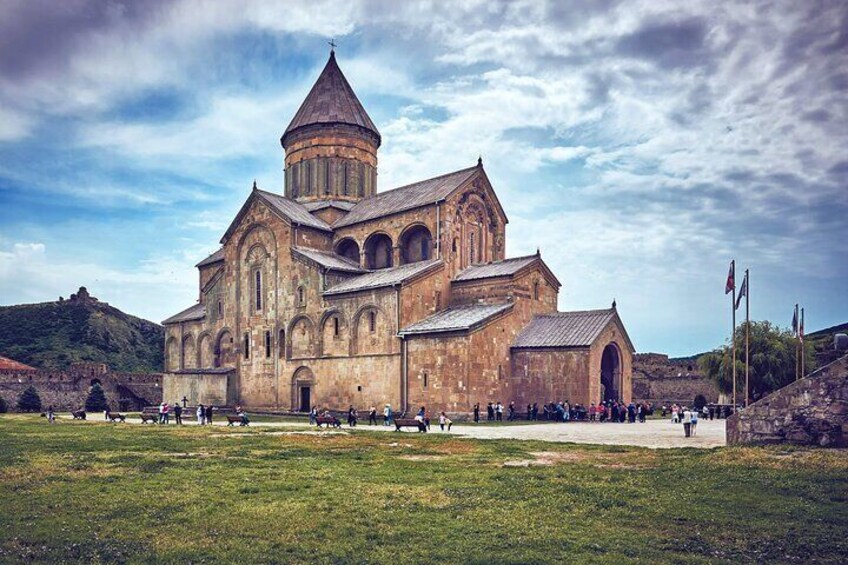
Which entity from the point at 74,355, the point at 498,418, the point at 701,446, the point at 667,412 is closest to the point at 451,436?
the point at 701,446

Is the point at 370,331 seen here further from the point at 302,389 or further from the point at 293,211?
the point at 293,211

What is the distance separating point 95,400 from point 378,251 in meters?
20.4

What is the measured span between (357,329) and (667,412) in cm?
2005

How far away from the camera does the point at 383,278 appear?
36.6 metres

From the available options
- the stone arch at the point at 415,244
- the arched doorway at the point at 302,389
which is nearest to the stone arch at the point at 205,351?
the arched doorway at the point at 302,389

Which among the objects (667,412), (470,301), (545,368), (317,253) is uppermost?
(317,253)

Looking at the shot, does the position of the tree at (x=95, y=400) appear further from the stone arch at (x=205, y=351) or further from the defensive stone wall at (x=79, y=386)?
the stone arch at (x=205, y=351)

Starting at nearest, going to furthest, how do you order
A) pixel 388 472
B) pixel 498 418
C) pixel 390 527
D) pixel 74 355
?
pixel 390 527, pixel 388 472, pixel 498 418, pixel 74 355

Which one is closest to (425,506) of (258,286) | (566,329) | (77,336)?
(566,329)

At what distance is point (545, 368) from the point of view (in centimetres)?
3331

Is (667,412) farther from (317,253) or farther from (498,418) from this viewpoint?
(317,253)

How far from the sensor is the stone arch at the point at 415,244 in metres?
38.9

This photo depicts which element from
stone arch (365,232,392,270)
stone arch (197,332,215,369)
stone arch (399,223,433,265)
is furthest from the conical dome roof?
stone arch (197,332,215,369)

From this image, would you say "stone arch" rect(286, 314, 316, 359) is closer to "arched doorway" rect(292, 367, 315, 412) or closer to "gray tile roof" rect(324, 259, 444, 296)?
"arched doorway" rect(292, 367, 315, 412)
